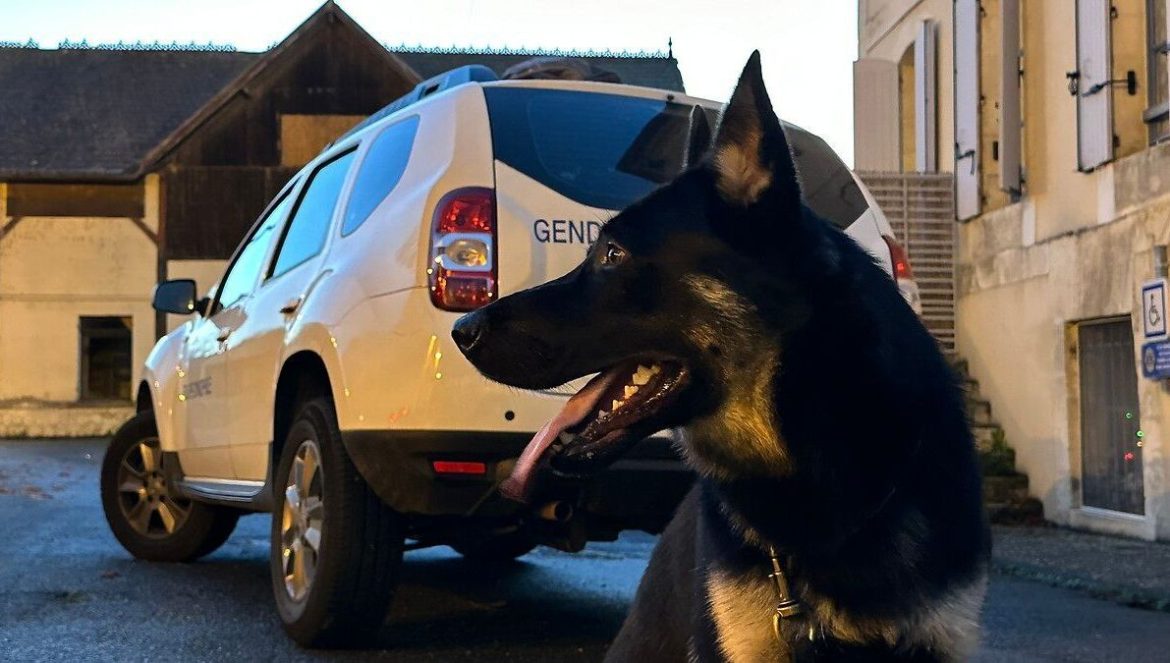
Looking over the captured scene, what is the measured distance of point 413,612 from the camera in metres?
5.78

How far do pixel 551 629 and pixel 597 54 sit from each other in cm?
3205

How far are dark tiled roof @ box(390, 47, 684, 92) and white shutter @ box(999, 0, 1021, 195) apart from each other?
22.4 m

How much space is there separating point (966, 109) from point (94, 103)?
2374cm

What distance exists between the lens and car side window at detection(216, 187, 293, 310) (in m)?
6.09

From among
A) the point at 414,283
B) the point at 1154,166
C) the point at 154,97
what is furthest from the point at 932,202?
the point at 154,97

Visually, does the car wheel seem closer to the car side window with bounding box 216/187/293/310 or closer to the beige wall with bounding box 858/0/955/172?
the car side window with bounding box 216/187/293/310

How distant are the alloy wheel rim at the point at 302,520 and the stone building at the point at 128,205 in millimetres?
22983

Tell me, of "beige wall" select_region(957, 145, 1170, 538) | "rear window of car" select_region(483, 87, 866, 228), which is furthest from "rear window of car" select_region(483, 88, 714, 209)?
"beige wall" select_region(957, 145, 1170, 538)

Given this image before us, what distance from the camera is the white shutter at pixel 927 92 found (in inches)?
599

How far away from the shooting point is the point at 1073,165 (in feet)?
36.7

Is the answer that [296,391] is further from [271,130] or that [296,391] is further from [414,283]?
[271,130]

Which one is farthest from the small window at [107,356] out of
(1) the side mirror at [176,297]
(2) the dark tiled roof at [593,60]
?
(1) the side mirror at [176,297]

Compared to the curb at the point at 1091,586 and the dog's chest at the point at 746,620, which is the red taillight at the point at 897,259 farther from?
the dog's chest at the point at 746,620

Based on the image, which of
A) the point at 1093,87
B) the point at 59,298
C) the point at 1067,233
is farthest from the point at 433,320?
the point at 59,298
